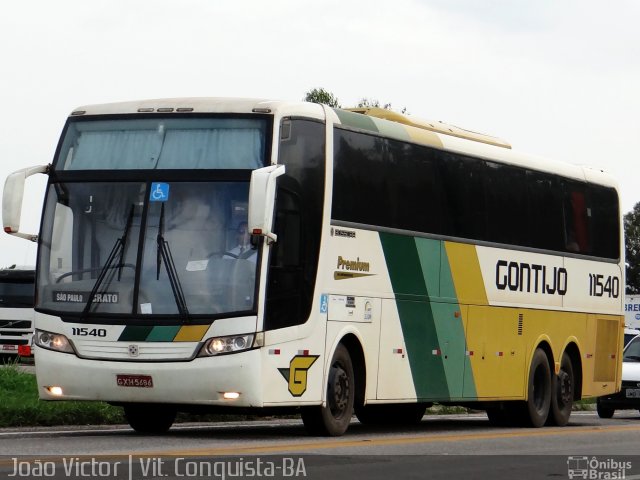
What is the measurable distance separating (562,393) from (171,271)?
947 cm

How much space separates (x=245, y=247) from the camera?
16500 millimetres

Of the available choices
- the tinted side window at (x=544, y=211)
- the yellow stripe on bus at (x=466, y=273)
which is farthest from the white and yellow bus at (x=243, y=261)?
the tinted side window at (x=544, y=211)

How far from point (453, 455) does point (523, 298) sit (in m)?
7.92

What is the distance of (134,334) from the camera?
54.2 ft

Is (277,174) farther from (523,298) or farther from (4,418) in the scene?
(523,298)

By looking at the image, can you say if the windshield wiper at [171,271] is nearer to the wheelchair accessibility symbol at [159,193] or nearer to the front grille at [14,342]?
the wheelchair accessibility symbol at [159,193]

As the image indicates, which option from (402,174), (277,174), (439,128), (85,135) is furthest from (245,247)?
(439,128)

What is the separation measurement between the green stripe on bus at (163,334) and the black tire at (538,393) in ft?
26.3

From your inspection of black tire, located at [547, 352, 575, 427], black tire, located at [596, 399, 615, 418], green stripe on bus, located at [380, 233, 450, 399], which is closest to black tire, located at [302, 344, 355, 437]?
green stripe on bus, located at [380, 233, 450, 399]

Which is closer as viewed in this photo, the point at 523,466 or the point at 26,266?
the point at 523,466

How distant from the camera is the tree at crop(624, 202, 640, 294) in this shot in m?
147
